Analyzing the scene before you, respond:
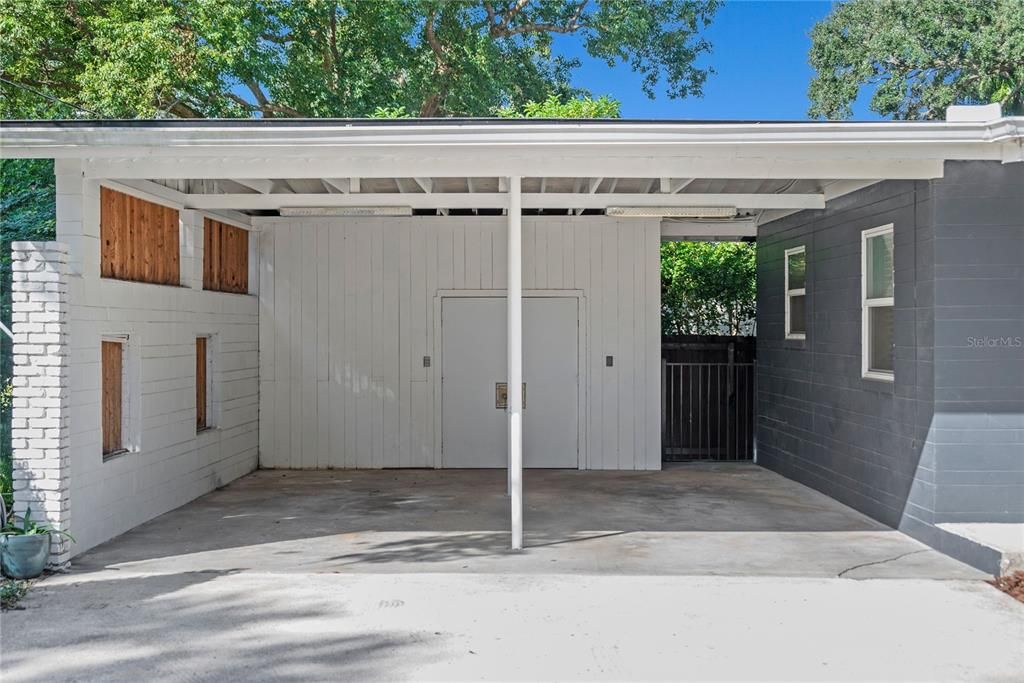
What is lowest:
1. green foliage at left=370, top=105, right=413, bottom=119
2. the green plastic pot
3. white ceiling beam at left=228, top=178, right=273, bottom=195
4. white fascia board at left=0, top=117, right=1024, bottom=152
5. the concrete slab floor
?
the concrete slab floor

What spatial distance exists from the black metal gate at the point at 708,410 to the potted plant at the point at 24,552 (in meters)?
7.40

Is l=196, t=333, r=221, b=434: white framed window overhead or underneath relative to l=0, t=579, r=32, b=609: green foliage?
overhead

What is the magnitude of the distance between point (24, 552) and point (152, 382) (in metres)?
2.13

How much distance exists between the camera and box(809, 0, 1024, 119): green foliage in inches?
713

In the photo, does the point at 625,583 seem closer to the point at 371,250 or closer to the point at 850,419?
the point at 850,419

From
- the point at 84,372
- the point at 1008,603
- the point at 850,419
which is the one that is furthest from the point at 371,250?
the point at 1008,603

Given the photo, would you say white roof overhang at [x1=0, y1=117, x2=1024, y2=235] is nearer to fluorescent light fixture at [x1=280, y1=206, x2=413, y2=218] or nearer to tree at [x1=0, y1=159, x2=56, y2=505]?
tree at [x1=0, y1=159, x2=56, y2=505]

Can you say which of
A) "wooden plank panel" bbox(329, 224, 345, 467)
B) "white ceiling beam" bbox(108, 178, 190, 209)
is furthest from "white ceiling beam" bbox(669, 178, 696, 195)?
"white ceiling beam" bbox(108, 178, 190, 209)

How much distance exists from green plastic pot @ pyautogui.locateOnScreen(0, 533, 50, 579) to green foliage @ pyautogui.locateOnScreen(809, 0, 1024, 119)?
59.2 ft

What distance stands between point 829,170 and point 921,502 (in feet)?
8.27

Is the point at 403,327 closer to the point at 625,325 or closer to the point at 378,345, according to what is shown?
the point at 378,345

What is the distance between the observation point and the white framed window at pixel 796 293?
949 centimetres

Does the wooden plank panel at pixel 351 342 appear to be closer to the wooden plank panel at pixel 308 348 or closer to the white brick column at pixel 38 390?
the wooden plank panel at pixel 308 348

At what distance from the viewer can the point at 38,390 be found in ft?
19.8
